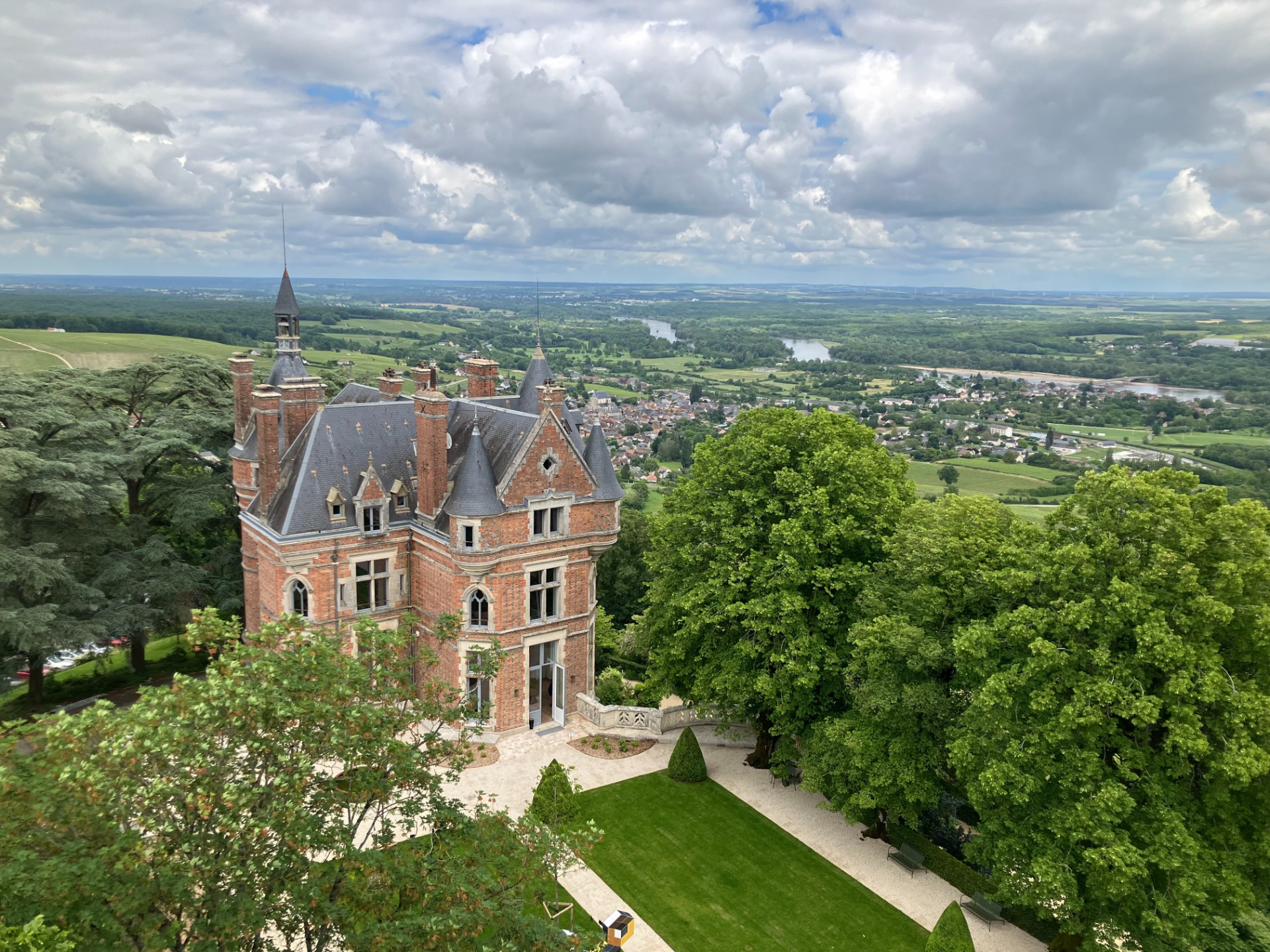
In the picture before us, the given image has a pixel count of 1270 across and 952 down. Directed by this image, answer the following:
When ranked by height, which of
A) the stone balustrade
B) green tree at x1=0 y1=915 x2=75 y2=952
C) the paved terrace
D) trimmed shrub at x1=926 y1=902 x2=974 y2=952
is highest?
green tree at x1=0 y1=915 x2=75 y2=952

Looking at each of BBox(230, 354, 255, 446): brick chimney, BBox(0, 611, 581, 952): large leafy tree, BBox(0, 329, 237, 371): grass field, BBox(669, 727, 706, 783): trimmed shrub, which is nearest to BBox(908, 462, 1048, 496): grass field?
BBox(669, 727, 706, 783): trimmed shrub

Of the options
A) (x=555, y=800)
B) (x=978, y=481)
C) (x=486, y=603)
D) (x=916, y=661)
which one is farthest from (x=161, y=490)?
(x=978, y=481)

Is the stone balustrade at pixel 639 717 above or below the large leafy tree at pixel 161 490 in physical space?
below

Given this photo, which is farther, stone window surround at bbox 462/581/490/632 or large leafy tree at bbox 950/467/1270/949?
stone window surround at bbox 462/581/490/632

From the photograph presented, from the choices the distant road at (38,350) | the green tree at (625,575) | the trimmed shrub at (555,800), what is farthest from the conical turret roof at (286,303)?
the distant road at (38,350)

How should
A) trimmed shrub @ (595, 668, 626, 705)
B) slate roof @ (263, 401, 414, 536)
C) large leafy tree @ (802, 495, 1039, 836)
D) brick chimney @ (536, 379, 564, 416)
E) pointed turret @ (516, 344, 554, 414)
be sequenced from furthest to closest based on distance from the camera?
trimmed shrub @ (595, 668, 626, 705), pointed turret @ (516, 344, 554, 414), brick chimney @ (536, 379, 564, 416), slate roof @ (263, 401, 414, 536), large leafy tree @ (802, 495, 1039, 836)

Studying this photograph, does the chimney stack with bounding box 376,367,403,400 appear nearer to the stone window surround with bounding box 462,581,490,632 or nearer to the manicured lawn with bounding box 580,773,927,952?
the stone window surround with bounding box 462,581,490,632

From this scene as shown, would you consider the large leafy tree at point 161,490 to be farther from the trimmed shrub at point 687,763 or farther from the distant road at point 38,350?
the distant road at point 38,350

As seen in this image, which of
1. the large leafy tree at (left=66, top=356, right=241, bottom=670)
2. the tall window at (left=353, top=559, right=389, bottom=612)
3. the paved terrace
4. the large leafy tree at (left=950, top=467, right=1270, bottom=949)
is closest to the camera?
the large leafy tree at (left=950, top=467, right=1270, bottom=949)
